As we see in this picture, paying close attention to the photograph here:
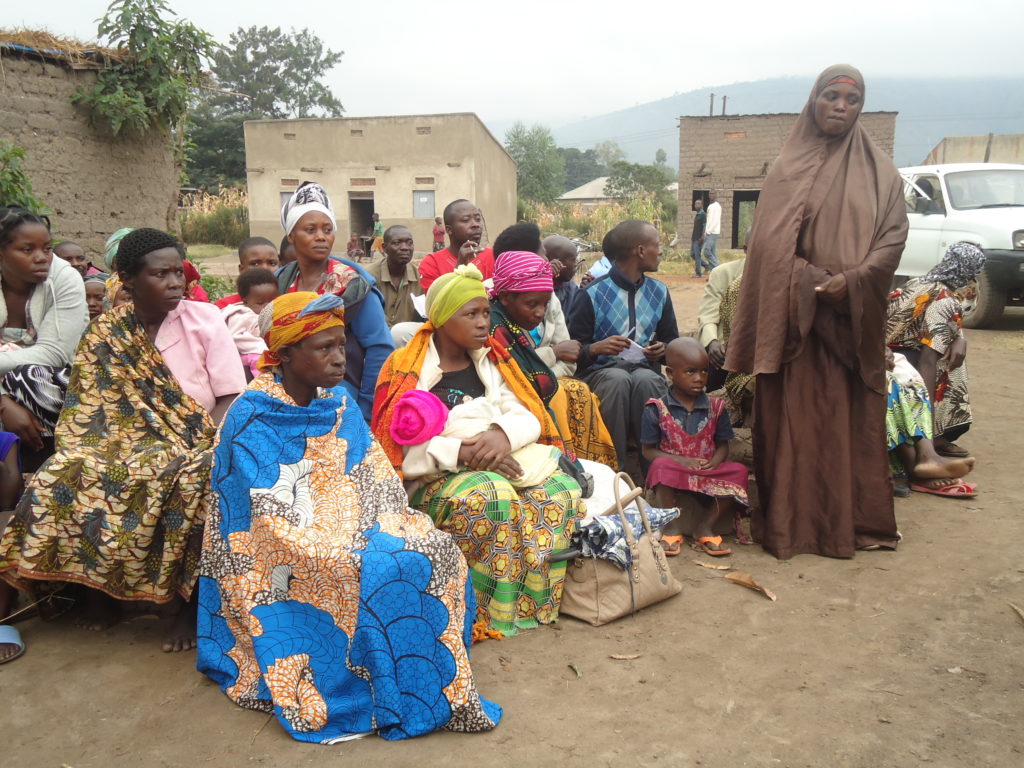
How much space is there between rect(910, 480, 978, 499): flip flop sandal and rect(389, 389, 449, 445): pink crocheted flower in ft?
10.8

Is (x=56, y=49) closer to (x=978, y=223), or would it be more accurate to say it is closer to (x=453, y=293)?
(x=453, y=293)

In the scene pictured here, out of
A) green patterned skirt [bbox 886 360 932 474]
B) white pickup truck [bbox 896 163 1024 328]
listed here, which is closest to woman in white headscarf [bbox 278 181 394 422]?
green patterned skirt [bbox 886 360 932 474]

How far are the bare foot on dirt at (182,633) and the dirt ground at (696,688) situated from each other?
70mm

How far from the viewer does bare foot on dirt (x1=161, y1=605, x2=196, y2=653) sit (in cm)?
322

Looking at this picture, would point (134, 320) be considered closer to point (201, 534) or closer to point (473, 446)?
point (201, 534)

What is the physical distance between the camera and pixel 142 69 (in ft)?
27.0

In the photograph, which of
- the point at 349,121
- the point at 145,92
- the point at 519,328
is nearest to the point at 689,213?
the point at 349,121

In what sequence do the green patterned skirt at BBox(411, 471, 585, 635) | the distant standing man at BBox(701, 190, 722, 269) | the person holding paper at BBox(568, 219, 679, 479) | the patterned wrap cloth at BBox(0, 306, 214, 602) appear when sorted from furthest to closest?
the distant standing man at BBox(701, 190, 722, 269) → the person holding paper at BBox(568, 219, 679, 479) → the green patterned skirt at BBox(411, 471, 585, 635) → the patterned wrap cloth at BBox(0, 306, 214, 602)

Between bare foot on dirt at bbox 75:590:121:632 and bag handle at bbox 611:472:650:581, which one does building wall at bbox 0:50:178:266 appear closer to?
bare foot on dirt at bbox 75:590:121:632

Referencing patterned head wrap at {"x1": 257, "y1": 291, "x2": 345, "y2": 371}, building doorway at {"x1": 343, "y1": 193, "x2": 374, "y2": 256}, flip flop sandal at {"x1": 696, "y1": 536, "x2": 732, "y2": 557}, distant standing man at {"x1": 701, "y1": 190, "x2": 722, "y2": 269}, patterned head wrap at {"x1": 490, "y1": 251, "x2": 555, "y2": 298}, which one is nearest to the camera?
patterned head wrap at {"x1": 257, "y1": 291, "x2": 345, "y2": 371}

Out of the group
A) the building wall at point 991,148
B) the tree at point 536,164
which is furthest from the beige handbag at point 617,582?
the tree at point 536,164

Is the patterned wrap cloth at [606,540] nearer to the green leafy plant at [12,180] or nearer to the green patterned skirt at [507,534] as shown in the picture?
the green patterned skirt at [507,534]

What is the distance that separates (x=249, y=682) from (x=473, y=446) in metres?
1.23

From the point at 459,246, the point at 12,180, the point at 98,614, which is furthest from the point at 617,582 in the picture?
the point at 12,180
